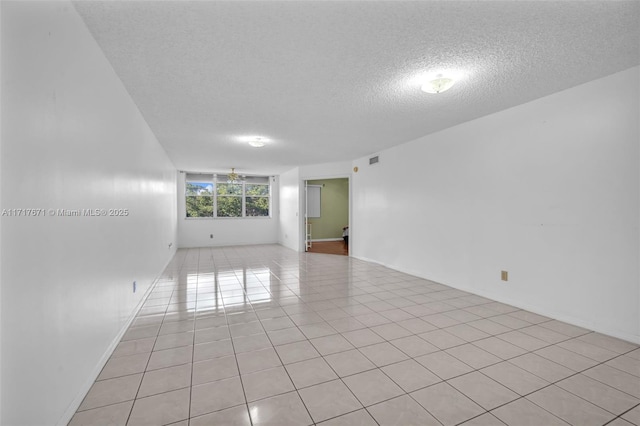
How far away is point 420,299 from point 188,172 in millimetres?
7877

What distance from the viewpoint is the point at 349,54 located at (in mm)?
2268

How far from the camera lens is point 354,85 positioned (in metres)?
2.85

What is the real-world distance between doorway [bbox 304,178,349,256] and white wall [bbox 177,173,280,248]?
1246 millimetres

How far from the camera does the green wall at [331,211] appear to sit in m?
10.1

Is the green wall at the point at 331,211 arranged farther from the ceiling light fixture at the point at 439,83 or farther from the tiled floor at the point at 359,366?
the ceiling light fixture at the point at 439,83

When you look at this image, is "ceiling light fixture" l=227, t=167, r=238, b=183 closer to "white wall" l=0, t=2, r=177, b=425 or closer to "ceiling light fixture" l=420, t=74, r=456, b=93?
"white wall" l=0, t=2, r=177, b=425

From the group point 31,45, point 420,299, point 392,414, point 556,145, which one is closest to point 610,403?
point 392,414

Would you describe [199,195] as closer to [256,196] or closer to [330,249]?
[256,196]

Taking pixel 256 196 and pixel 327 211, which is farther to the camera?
pixel 327 211

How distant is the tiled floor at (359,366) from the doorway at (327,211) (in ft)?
20.4

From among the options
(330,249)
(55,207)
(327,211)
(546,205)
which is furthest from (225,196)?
(546,205)

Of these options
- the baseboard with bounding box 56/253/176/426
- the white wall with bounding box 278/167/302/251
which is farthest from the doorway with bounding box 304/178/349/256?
the baseboard with bounding box 56/253/176/426

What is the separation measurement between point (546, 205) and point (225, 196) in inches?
330

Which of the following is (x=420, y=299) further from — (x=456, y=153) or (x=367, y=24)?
(x=367, y=24)
